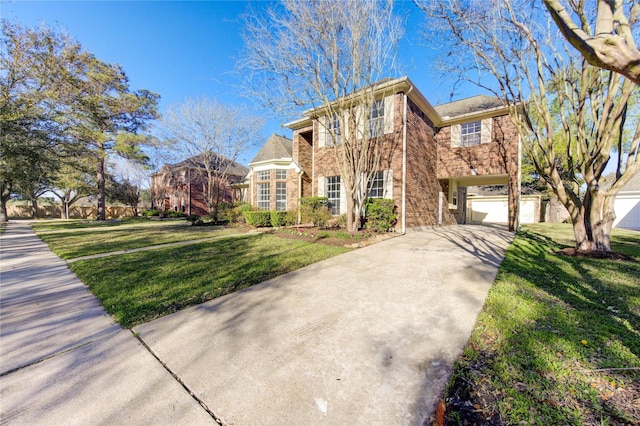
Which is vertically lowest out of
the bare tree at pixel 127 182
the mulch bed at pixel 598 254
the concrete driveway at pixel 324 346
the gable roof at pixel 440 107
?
the concrete driveway at pixel 324 346

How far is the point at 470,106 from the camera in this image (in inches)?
502

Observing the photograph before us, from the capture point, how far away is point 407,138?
10078 millimetres

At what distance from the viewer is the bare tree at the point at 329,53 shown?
7.75m

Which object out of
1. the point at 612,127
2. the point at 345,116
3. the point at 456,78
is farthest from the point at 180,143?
the point at 612,127

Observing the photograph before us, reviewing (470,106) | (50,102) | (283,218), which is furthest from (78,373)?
(50,102)

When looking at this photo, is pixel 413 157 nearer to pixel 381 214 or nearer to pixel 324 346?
pixel 381 214

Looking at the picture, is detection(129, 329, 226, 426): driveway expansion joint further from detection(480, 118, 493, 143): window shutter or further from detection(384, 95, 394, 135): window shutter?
detection(480, 118, 493, 143): window shutter

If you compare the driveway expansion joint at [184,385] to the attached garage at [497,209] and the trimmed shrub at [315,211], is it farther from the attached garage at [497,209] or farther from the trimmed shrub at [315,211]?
the attached garage at [497,209]

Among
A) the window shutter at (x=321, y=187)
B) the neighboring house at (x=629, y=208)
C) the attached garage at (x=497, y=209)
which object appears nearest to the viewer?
the window shutter at (x=321, y=187)

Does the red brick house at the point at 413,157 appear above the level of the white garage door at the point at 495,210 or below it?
above

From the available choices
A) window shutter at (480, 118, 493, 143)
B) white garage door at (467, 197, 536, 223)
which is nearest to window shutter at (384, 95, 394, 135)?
window shutter at (480, 118, 493, 143)

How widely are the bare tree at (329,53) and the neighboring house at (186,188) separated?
Result: 16.4m

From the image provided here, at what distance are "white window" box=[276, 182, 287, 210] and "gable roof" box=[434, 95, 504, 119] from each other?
9.34 metres

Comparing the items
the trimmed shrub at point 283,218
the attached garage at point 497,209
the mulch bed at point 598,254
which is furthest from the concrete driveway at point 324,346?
the attached garage at point 497,209
